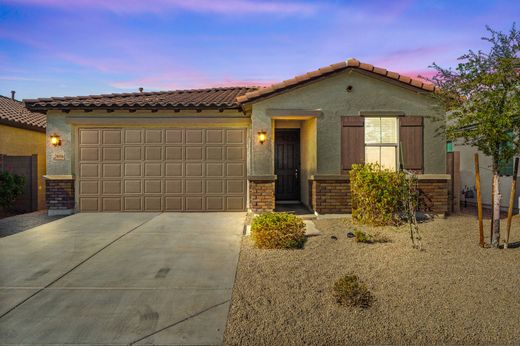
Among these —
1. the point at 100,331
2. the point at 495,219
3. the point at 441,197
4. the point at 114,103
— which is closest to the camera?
the point at 100,331

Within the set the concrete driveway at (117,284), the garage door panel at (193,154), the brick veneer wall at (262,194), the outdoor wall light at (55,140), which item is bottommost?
the concrete driveway at (117,284)

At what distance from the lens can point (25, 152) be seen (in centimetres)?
1243

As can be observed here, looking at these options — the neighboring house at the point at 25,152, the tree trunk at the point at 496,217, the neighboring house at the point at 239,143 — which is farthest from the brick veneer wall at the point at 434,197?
the neighboring house at the point at 25,152

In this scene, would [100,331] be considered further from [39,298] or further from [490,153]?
[490,153]

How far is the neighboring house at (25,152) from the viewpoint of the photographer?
10773 mm

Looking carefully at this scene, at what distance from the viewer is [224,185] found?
991 cm

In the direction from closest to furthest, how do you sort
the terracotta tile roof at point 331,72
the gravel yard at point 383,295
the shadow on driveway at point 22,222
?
the gravel yard at point 383,295 < the shadow on driveway at point 22,222 < the terracotta tile roof at point 331,72

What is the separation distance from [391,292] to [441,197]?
584cm

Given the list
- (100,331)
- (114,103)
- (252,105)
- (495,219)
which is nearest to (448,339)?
(100,331)

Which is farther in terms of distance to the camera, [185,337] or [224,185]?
[224,185]

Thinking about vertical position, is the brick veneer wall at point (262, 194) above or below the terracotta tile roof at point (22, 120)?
below

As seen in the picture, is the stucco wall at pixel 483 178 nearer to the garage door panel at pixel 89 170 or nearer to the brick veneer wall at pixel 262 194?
the brick veneer wall at pixel 262 194

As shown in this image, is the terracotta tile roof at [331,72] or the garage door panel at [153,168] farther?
the garage door panel at [153,168]

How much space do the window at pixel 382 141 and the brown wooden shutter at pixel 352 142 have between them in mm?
186
